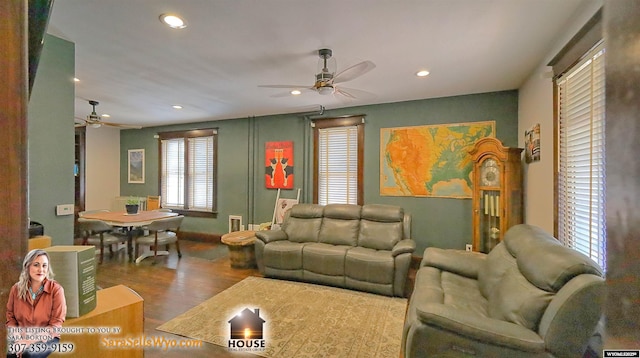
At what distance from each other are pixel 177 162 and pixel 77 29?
4331 millimetres

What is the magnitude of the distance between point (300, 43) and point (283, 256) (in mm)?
2491

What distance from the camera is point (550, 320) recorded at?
1.35 metres

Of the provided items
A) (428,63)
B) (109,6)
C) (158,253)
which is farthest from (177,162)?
(428,63)

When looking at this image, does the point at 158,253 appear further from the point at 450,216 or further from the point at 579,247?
the point at 579,247

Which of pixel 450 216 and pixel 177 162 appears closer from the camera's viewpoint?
pixel 450 216

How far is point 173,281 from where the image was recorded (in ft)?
11.8

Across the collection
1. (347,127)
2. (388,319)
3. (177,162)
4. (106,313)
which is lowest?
(388,319)

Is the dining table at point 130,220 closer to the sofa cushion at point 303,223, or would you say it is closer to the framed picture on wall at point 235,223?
the framed picture on wall at point 235,223

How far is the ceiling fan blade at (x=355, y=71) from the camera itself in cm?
268

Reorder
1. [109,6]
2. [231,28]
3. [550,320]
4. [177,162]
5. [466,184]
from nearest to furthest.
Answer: [550,320], [109,6], [231,28], [466,184], [177,162]

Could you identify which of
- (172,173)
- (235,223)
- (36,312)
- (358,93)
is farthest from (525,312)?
(172,173)

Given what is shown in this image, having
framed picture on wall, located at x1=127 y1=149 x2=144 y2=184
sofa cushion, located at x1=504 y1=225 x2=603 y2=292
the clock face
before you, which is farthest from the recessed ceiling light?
framed picture on wall, located at x1=127 y1=149 x2=144 y2=184

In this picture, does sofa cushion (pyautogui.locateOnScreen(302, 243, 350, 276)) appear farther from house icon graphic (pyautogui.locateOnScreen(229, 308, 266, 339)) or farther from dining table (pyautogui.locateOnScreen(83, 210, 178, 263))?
dining table (pyautogui.locateOnScreen(83, 210, 178, 263))

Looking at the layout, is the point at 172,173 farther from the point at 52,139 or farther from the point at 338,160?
the point at 52,139
